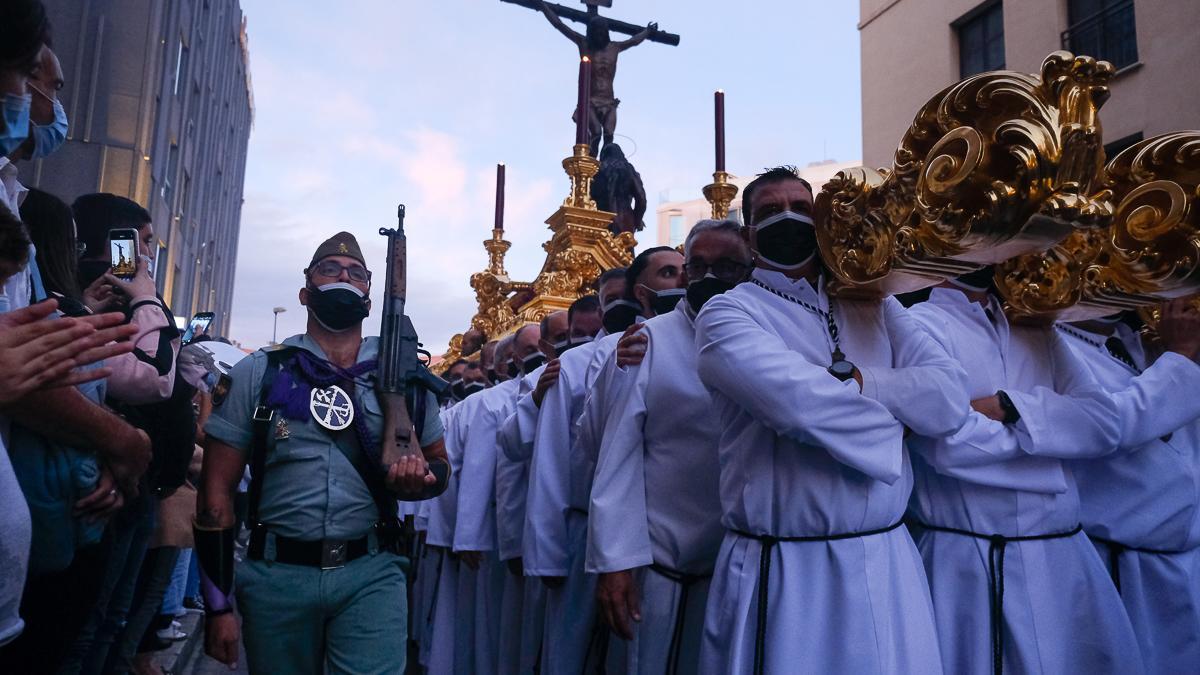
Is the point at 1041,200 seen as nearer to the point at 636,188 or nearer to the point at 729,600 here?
the point at 729,600

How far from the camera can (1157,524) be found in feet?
10.4

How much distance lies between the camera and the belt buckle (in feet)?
9.87

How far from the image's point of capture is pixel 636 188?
10.9 meters

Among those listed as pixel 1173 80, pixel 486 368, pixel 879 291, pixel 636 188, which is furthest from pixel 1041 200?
pixel 1173 80

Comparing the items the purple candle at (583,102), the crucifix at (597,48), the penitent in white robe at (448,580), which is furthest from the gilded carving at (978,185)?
the crucifix at (597,48)

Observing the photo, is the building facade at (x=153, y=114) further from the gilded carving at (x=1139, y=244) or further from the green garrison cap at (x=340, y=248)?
the gilded carving at (x=1139, y=244)

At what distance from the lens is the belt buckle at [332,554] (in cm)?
301

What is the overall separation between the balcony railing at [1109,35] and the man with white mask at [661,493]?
951 cm

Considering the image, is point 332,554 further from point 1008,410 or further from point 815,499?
point 1008,410

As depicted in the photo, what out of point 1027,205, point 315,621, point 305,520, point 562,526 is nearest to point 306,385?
point 305,520

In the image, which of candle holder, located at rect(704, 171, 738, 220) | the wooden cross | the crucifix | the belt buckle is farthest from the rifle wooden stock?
the wooden cross

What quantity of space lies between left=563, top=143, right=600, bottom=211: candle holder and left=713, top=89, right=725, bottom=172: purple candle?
159 cm

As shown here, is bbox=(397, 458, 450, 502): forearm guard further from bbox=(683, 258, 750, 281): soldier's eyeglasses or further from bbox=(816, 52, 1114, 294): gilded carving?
bbox=(816, 52, 1114, 294): gilded carving

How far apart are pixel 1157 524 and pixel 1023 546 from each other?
0.74 meters
